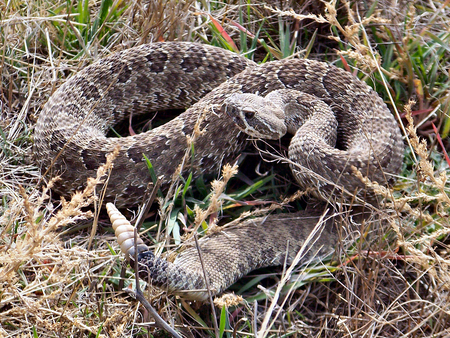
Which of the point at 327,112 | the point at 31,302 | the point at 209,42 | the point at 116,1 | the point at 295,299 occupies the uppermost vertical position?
the point at 116,1

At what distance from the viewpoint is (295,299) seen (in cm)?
362

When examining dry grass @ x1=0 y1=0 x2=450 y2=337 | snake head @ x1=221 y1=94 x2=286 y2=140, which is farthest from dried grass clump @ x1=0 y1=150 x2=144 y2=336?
snake head @ x1=221 y1=94 x2=286 y2=140

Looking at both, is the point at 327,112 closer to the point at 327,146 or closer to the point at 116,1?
the point at 327,146

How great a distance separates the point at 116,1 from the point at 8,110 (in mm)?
1457

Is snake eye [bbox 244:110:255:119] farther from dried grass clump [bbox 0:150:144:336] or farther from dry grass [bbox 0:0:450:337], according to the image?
dried grass clump [bbox 0:150:144:336]

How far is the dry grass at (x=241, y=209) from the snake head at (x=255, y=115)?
45cm

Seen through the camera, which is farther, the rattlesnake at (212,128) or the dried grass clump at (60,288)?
the rattlesnake at (212,128)

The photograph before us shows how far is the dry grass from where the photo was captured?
119 inches

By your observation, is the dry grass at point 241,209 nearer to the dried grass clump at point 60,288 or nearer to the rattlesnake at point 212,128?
the dried grass clump at point 60,288

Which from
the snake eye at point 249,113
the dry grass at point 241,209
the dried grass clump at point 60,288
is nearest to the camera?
the dried grass clump at point 60,288

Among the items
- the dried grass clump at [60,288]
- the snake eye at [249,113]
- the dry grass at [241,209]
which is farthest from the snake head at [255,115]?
the dried grass clump at [60,288]

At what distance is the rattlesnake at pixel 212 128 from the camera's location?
3871 mm

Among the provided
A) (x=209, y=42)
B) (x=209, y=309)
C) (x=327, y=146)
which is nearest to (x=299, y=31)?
(x=209, y=42)

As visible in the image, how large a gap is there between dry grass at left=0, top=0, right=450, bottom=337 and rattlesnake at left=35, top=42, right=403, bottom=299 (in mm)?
221
